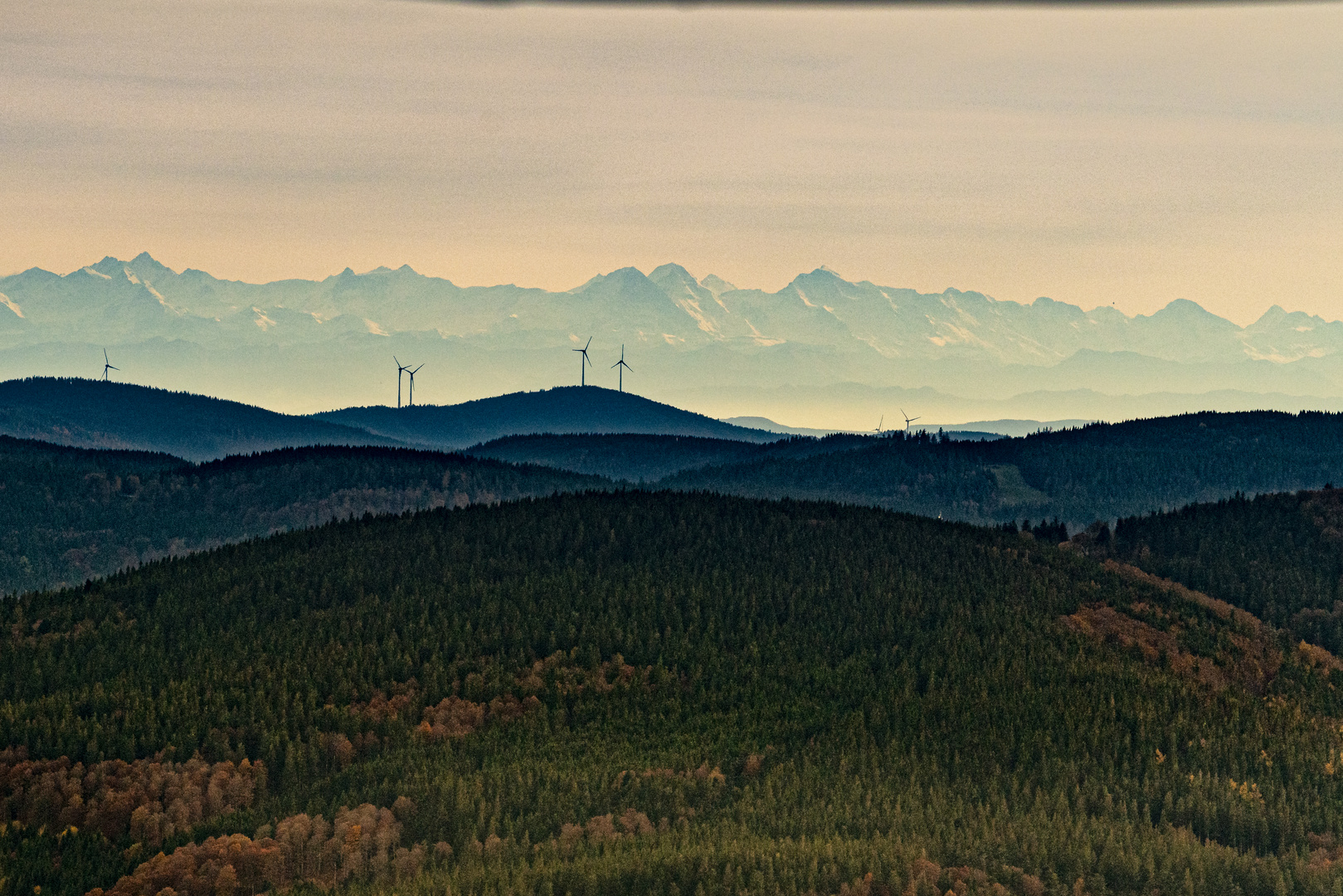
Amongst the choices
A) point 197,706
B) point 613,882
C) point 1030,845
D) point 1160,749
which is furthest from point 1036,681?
point 197,706

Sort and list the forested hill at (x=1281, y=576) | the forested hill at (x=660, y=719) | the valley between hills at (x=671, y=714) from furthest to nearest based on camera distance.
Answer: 1. the forested hill at (x=1281, y=576)
2. the valley between hills at (x=671, y=714)
3. the forested hill at (x=660, y=719)

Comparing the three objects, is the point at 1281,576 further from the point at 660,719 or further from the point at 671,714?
the point at 660,719

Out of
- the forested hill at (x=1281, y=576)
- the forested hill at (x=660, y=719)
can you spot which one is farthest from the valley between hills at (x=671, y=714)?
the forested hill at (x=1281, y=576)

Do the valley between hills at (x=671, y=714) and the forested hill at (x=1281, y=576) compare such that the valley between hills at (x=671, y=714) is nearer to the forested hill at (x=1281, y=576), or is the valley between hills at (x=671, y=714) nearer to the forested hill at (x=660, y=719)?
the forested hill at (x=660, y=719)

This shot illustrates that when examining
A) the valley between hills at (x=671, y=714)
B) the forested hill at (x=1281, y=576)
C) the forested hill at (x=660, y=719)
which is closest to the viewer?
the forested hill at (x=660, y=719)

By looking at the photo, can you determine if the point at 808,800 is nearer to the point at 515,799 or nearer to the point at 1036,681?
the point at 515,799

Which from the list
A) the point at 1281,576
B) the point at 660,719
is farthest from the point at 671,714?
the point at 1281,576

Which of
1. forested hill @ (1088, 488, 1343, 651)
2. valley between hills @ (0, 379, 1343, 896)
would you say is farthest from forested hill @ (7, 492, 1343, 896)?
forested hill @ (1088, 488, 1343, 651)

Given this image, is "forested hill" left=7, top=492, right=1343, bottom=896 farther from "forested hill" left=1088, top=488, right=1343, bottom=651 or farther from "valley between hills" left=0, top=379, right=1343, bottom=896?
"forested hill" left=1088, top=488, right=1343, bottom=651
